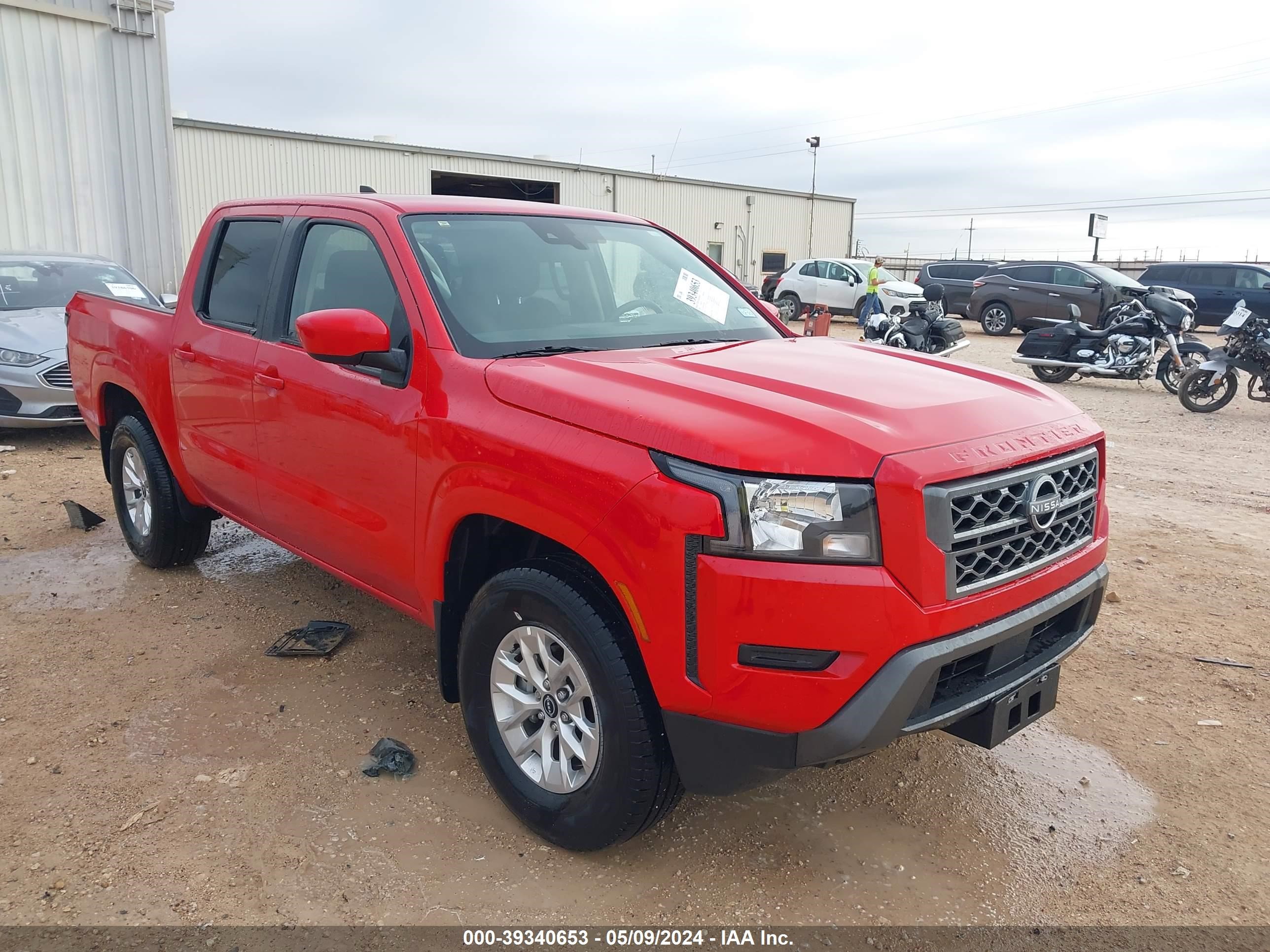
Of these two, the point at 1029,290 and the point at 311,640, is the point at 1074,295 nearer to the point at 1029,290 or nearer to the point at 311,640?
the point at 1029,290

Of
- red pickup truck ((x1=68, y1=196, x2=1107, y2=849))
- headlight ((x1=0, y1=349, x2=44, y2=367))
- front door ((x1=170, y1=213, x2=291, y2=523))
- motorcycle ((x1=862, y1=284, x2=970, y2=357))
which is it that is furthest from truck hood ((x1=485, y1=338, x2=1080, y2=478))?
motorcycle ((x1=862, y1=284, x2=970, y2=357))

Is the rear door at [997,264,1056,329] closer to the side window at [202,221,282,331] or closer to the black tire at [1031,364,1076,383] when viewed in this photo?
the black tire at [1031,364,1076,383]

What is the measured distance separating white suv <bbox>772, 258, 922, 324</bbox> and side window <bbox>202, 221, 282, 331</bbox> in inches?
753

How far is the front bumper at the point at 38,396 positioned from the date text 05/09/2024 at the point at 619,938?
7082mm

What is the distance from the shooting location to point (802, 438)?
2.31m

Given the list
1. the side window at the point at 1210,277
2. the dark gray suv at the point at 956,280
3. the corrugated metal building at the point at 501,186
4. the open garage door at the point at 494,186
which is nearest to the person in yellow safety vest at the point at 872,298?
the dark gray suv at the point at 956,280

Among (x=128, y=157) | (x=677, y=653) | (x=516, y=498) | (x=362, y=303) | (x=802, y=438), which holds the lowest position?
(x=677, y=653)

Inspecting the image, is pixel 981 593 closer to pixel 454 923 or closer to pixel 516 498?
pixel 516 498

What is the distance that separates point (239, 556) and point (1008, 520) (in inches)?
176

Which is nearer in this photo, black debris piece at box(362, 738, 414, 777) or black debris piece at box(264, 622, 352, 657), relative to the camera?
black debris piece at box(362, 738, 414, 777)

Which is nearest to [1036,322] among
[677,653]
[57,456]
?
[57,456]

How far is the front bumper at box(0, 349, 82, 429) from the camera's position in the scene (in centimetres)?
798

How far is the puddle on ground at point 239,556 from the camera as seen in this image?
17.3ft

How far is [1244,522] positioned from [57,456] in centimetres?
914
